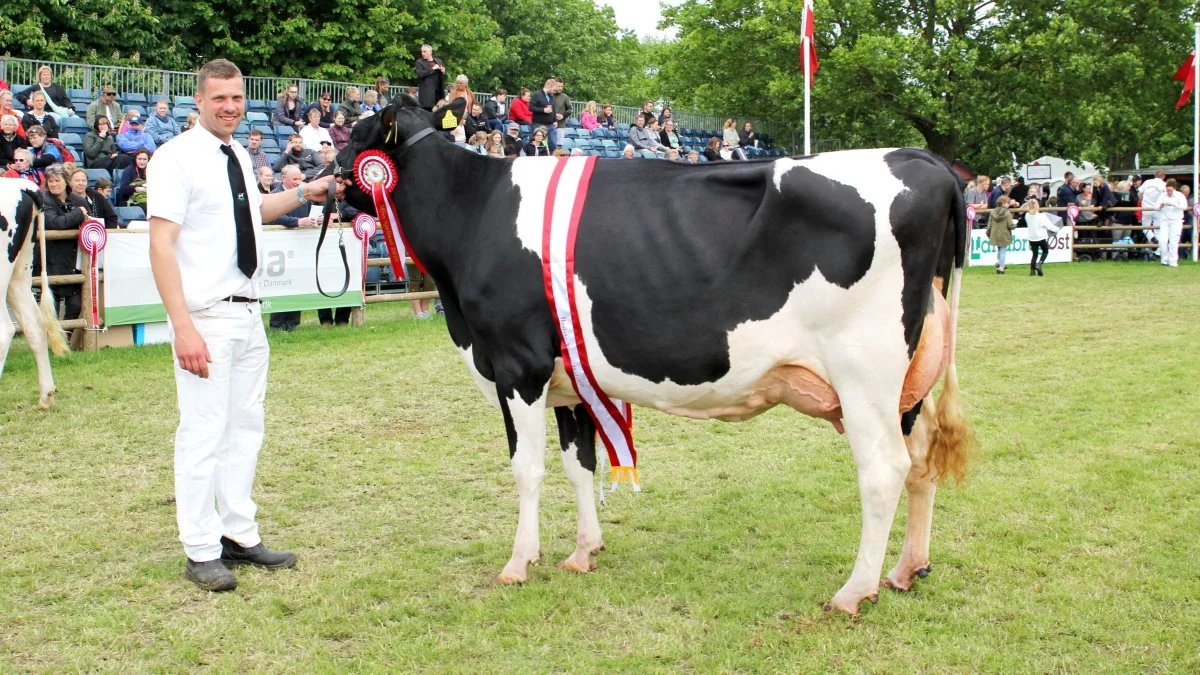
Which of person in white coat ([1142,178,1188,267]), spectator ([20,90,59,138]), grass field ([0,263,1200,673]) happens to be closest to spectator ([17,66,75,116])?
spectator ([20,90,59,138])

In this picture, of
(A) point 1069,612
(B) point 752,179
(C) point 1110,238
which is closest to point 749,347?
(B) point 752,179

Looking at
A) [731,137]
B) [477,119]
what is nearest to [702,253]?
[477,119]

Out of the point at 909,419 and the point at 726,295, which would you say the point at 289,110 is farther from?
the point at 909,419

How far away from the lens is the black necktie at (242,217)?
16.6ft

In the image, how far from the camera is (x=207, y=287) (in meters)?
4.98

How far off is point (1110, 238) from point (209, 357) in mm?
26042

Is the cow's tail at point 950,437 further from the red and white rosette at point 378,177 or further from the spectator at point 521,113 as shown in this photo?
the spectator at point 521,113

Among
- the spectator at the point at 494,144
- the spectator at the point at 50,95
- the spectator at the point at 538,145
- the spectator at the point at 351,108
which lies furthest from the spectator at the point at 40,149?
the spectator at the point at 538,145

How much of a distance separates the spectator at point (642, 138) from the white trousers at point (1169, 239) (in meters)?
11.3

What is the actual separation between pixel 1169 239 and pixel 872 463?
2216 centimetres

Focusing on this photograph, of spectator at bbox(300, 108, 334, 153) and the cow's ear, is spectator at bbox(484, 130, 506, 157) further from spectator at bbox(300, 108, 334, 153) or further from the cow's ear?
the cow's ear

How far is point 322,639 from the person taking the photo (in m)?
4.54

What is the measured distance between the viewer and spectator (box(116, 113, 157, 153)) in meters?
16.9

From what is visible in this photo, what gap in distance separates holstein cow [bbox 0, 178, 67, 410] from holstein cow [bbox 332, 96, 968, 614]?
508cm
